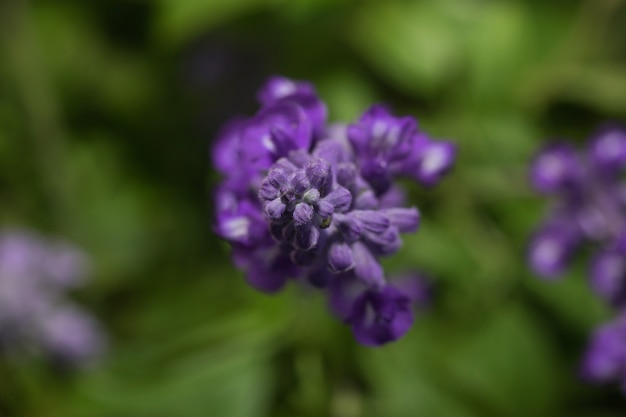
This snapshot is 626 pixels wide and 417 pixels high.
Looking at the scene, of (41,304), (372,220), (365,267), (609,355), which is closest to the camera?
(372,220)

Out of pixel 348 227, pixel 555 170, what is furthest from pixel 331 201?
pixel 555 170

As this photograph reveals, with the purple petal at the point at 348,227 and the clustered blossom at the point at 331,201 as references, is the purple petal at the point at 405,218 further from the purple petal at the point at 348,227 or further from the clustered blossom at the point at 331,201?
the purple petal at the point at 348,227

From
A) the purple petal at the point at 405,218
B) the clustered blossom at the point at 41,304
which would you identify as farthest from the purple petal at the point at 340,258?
the clustered blossom at the point at 41,304

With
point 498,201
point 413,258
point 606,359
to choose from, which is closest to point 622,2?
point 498,201

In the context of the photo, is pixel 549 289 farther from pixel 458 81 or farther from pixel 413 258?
pixel 458 81

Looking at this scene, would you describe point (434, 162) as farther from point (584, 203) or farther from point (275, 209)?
point (584, 203)

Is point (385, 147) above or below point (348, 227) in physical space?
above
